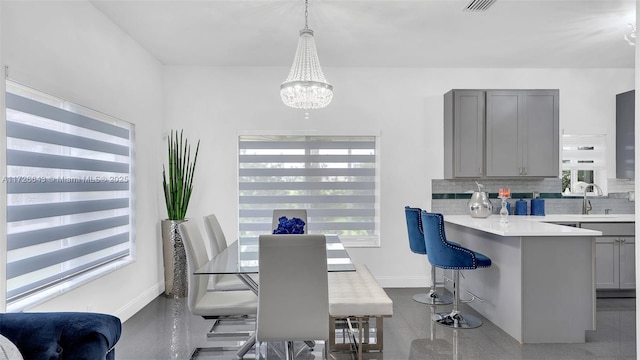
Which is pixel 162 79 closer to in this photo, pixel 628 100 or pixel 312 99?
pixel 312 99

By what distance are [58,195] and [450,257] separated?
3100mm

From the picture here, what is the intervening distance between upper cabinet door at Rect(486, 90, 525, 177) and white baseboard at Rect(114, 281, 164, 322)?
411 cm

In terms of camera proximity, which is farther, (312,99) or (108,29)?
(108,29)

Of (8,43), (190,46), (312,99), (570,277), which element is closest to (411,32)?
(312,99)

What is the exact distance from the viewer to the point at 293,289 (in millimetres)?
2252

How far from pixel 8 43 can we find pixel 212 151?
277cm

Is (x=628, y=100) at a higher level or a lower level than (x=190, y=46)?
lower

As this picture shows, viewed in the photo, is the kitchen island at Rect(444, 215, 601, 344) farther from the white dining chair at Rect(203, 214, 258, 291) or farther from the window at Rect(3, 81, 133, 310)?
the window at Rect(3, 81, 133, 310)

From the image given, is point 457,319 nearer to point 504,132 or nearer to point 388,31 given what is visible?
point 504,132

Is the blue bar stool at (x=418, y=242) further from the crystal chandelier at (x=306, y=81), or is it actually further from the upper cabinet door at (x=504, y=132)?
the crystal chandelier at (x=306, y=81)

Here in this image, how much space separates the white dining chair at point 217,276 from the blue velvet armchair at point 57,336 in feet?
5.02

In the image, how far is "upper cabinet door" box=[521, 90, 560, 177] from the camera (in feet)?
16.1

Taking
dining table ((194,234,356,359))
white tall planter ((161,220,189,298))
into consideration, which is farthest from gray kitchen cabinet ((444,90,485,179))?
white tall planter ((161,220,189,298))

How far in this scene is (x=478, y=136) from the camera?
16.1ft
